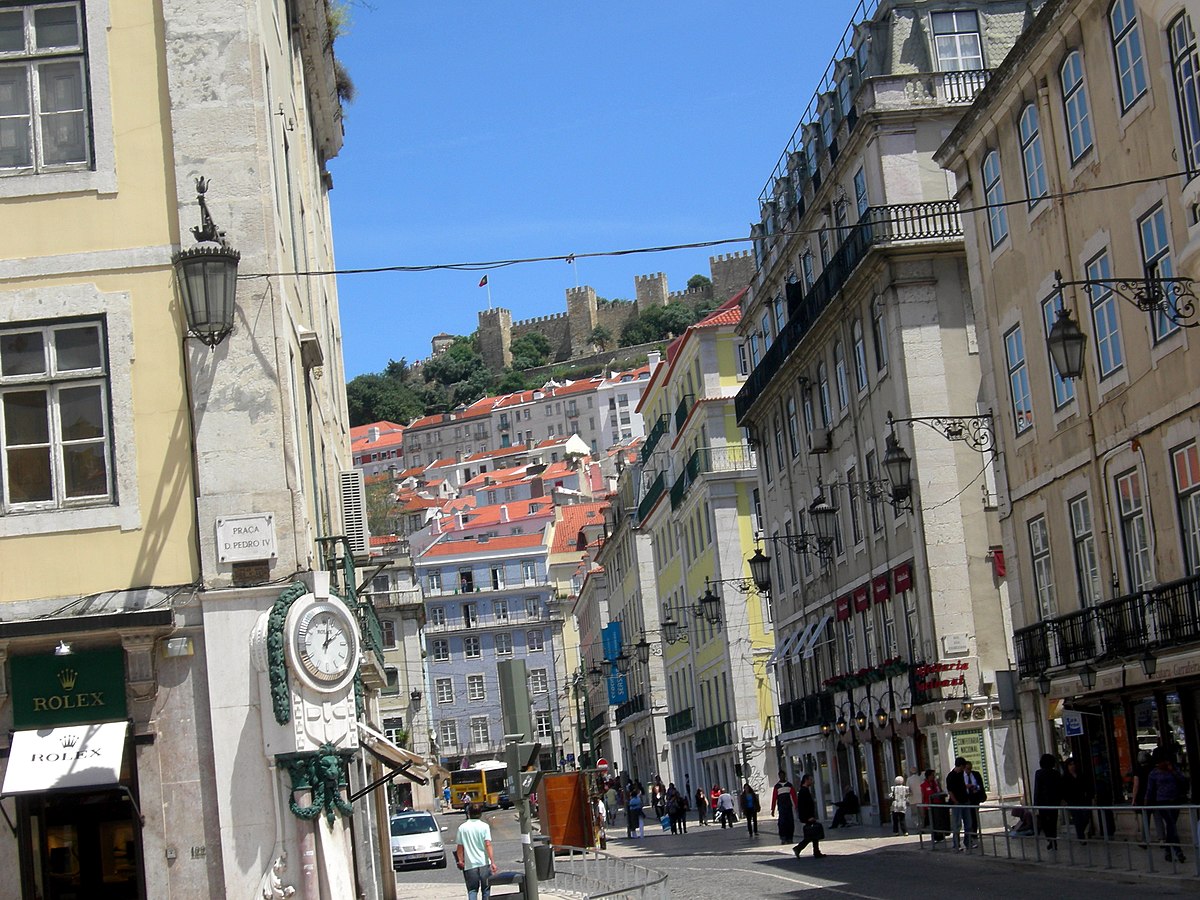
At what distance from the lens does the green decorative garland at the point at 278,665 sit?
14609 mm

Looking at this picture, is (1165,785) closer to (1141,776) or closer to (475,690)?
(1141,776)

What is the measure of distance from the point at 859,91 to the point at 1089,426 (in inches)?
536

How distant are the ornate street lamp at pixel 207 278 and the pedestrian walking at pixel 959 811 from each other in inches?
625

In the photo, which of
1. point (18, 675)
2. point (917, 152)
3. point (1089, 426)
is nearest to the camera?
point (18, 675)

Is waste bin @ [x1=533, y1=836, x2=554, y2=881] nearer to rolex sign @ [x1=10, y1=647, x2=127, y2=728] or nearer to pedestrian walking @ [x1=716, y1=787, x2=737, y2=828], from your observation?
rolex sign @ [x1=10, y1=647, x2=127, y2=728]

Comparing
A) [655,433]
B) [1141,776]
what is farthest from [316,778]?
[655,433]

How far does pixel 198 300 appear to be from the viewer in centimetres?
1485

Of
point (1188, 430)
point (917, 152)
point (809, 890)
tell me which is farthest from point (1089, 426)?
point (917, 152)

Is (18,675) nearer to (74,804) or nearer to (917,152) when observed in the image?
(74,804)

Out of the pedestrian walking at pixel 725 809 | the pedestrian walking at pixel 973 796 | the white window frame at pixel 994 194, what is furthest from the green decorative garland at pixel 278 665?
the pedestrian walking at pixel 725 809

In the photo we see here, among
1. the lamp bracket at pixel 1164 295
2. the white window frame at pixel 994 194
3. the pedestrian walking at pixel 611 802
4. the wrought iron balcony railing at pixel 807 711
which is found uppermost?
the white window frame at pixel 994 194

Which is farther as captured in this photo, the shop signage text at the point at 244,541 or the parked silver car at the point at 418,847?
the parked silver car at the point at 418,847

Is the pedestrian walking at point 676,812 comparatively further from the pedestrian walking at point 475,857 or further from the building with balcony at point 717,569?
the pedestrian walking at point 475,857

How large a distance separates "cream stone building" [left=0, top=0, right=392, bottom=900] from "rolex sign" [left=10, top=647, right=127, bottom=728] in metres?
0.02
